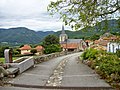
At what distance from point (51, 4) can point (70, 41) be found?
4340 inches

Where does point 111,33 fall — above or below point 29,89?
above

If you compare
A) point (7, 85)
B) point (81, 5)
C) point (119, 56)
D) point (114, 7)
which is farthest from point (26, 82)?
point (119, 56)

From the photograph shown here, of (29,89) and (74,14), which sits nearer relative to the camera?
(29,89)

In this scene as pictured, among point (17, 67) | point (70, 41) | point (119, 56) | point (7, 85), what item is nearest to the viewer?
point (7, 85)

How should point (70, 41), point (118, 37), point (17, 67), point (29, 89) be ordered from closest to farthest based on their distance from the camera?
1. point (29, 89)
2. point (118, 37)
3. point (17, 67)
4. point (70, 41)

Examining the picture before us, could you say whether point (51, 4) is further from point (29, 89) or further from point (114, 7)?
point (29, 89)

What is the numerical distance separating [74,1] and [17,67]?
5265 mm

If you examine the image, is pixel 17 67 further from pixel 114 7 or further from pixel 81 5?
pixel 114 7

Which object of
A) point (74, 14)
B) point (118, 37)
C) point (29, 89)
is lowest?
point (29, 89)

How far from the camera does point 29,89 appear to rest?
11523 millimetres

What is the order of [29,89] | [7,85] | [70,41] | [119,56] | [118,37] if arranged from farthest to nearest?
[70,41] < [119,56] < [118,37] < [7,85] < [29,89]

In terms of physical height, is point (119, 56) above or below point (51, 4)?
below

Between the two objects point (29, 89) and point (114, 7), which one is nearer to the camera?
point (29, 89)

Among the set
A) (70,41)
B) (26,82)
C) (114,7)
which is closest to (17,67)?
(26,82)
